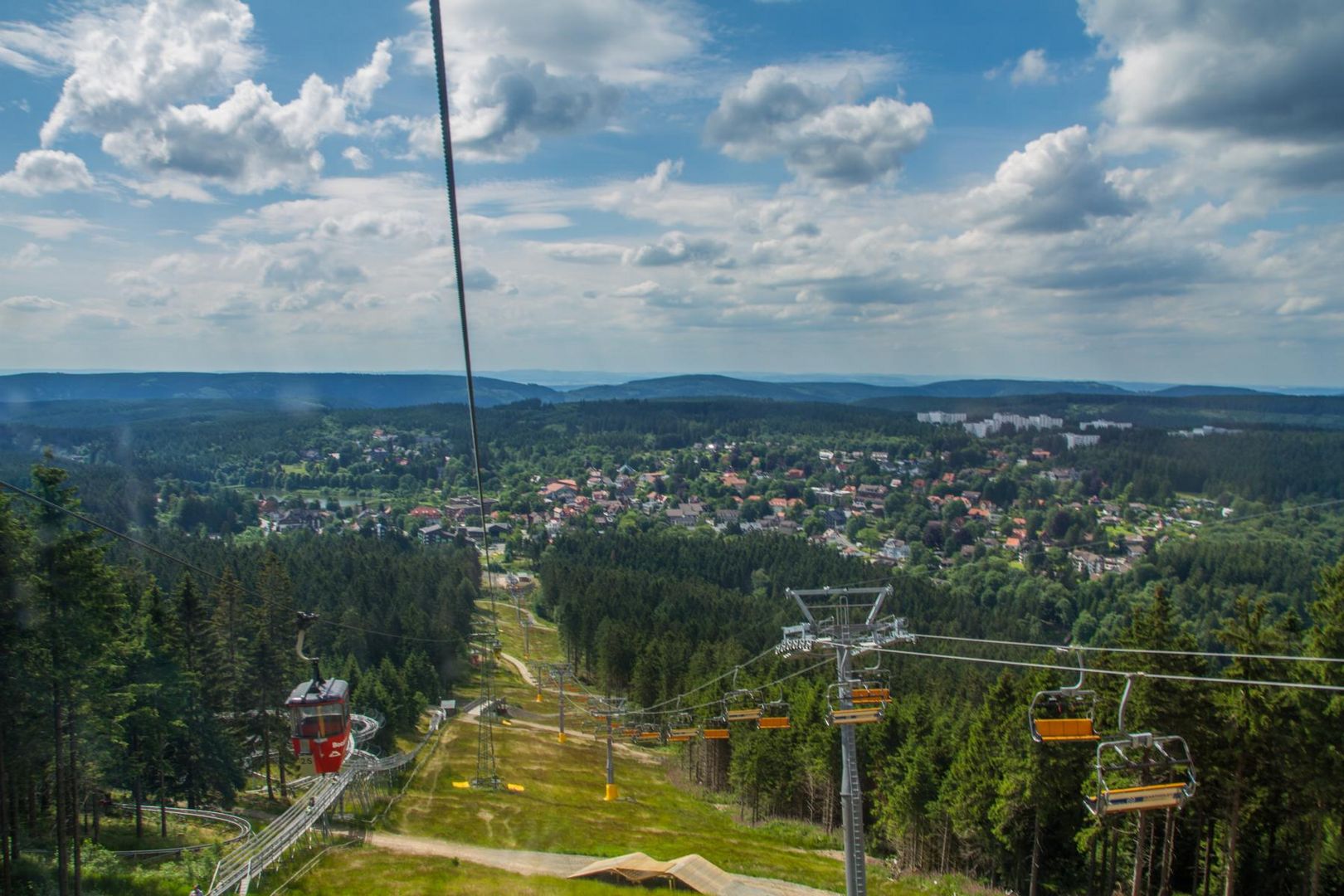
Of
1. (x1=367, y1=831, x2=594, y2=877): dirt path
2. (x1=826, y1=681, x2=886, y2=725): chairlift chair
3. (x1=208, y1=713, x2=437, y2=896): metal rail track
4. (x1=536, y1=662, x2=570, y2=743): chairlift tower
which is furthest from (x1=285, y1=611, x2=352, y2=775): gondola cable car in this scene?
(x1=536, y1=662, x2=570, y2=743): chairlift tower

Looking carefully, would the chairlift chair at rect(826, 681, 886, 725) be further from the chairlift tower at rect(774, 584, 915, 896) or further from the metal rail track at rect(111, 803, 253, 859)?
the metal rail track at rect(111, 803, 253, 859)

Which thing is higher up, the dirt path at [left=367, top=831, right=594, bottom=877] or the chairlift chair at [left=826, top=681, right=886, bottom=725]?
the chairlift chair at [left=826, top=681, right=886, bottom=725]

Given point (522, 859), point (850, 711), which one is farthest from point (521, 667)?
point (850, 711)

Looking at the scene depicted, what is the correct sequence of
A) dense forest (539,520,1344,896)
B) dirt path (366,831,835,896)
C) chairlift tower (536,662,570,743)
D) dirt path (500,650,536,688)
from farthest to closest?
dirt path (500,650,536,688), chairlift tower (536,662,570,743), dirt path (366,831,835,896), dense forest (539,520,1344,896)

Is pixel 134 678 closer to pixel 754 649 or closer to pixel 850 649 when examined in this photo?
pixel 850 649

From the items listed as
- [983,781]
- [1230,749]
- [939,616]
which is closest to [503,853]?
[983,781]

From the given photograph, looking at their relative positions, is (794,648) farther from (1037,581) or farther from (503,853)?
(1037,581)

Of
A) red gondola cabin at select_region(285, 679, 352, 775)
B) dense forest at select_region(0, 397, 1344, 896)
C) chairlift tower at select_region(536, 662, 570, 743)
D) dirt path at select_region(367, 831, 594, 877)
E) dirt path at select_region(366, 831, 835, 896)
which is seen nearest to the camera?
red gondola cabin at select_region(285, 679, 352, 775)
